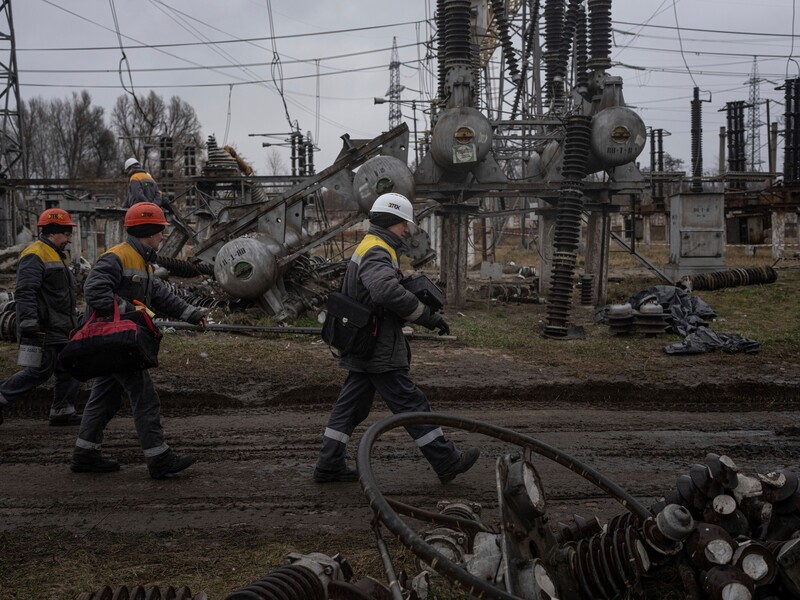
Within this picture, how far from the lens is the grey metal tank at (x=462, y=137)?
15078 millimetres

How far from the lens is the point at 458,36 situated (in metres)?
15.8

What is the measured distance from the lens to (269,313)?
47.8ft

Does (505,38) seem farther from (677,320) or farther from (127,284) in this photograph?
(127,284)

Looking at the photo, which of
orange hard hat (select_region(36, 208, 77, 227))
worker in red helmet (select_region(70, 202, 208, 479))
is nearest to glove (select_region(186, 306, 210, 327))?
worker in red helmet (select_region(70, 202, 208, 479))

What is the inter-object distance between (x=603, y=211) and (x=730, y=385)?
24.9ft

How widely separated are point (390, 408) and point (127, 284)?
246 centimetres

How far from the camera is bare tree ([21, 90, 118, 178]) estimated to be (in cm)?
6969

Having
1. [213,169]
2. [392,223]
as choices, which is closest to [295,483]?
[392,223]

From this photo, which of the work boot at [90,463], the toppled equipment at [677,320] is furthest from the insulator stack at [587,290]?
the work boot at [90,463]

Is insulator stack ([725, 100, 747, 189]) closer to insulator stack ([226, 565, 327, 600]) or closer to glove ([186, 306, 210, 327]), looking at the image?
glove ([186, 306, 210, 327])

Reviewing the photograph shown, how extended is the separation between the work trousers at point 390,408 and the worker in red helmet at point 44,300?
344 cm

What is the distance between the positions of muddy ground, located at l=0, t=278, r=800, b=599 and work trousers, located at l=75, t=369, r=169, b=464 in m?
0.30

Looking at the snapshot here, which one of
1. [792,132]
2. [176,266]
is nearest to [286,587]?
[176,266]

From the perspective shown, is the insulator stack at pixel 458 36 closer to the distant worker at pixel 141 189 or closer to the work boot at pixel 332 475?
the distant worker at pixel 141 189
